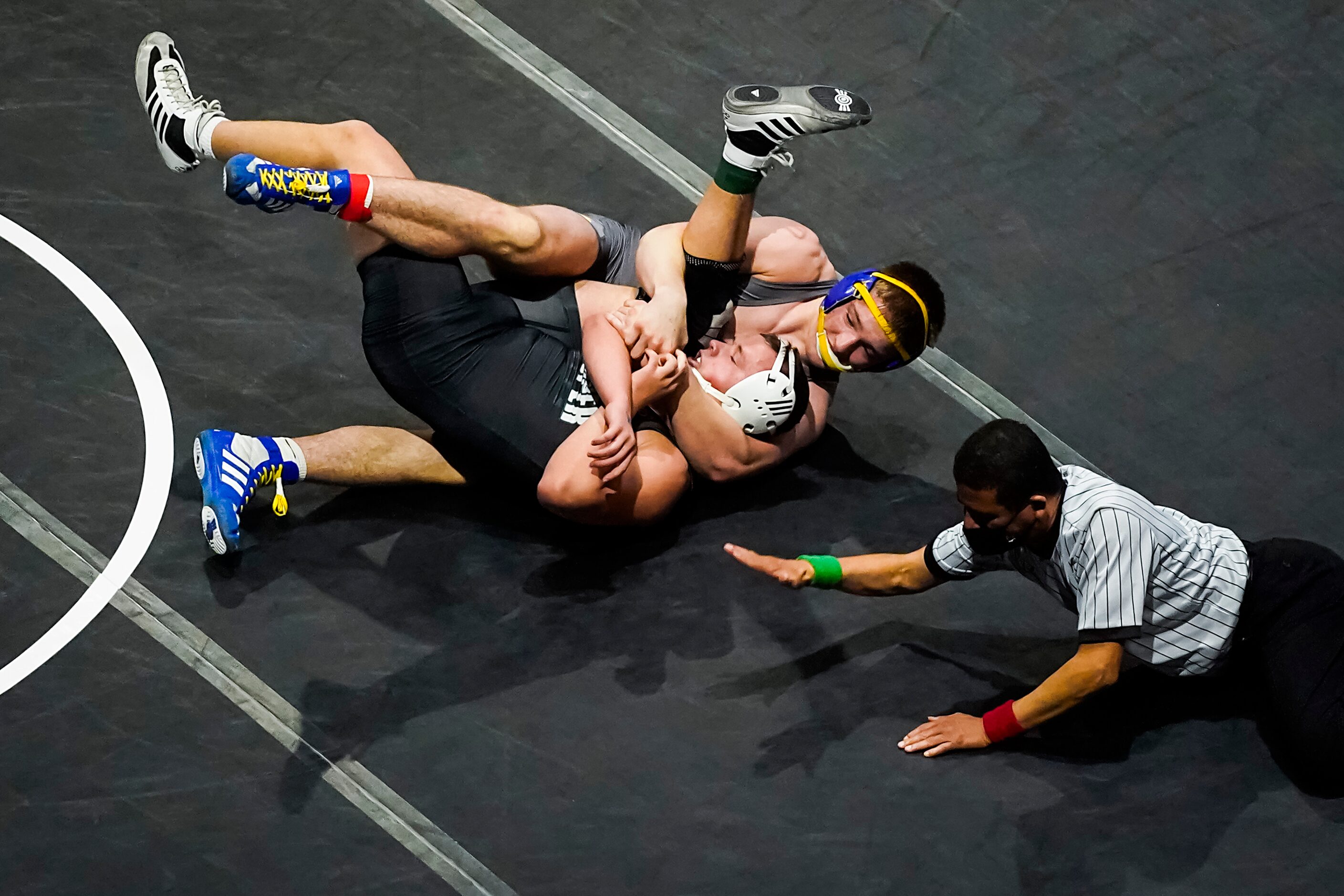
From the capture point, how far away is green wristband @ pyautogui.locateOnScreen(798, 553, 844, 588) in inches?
→ 147

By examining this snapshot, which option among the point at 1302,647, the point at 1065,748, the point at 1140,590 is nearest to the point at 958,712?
the point at 1065,748

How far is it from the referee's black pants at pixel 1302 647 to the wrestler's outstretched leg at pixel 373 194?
85.9 inches

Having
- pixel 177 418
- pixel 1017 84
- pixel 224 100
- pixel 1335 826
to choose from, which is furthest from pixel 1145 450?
pixel 224 100

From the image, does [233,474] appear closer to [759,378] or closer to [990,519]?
[759,378]

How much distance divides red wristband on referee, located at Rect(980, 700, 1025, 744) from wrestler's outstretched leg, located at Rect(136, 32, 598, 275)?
1.79 metres

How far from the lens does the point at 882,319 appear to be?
399 centimetres

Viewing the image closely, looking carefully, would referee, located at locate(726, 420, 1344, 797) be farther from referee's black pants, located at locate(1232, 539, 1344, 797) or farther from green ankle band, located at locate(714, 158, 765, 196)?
green ankle band, located at locate(714, 158, 765, 196)

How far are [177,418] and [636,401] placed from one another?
1.48 meters

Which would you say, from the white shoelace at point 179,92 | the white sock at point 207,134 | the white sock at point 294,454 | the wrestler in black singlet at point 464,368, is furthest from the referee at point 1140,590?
the white shoelace at point 179,92

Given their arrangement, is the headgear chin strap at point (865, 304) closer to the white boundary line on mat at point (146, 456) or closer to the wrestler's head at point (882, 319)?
the wrestler's head at point (882, 319)

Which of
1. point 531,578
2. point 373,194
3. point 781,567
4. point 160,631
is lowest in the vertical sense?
point 160,631

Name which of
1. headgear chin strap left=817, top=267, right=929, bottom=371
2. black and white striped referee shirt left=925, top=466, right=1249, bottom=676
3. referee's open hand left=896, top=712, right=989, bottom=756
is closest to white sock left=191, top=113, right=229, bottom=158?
headgear chin strap left=817, top=267, right=929, bottom=371

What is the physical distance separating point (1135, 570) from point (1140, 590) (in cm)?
5

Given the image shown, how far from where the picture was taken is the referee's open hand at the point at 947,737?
12.7 feet
